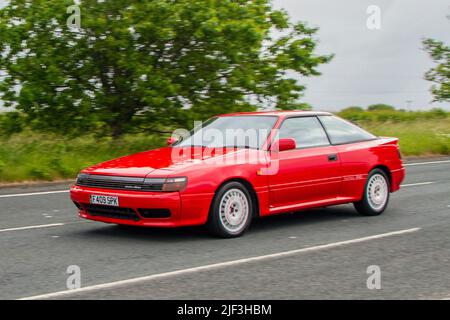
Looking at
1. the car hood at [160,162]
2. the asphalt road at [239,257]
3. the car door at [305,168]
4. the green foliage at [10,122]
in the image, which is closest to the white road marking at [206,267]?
the asphalt road at [239,257]

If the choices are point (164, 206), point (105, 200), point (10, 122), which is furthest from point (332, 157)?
point (10, 122)

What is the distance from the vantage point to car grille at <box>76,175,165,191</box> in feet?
26.9

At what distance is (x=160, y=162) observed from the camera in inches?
342

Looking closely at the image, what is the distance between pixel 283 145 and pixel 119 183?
2.06 metres

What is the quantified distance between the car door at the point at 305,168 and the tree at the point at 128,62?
860 cm

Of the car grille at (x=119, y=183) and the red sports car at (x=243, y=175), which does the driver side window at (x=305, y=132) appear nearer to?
the red sports car at (x=243, y=175)

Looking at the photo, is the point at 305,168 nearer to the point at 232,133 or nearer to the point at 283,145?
the point at 283,145

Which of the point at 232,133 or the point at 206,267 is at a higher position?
the point at 232,133

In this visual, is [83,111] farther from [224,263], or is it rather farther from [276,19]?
[224,263]

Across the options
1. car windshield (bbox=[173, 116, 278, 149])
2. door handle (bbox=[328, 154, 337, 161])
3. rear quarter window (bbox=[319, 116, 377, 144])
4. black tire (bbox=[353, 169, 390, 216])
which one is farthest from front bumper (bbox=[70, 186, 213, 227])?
black tire (bbox=[353, 169, 390, 216])

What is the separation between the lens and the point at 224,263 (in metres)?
7.32

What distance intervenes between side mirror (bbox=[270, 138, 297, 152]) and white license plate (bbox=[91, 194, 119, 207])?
2.03m

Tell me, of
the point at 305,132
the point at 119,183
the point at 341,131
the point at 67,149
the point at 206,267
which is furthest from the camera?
the point at 67,149
